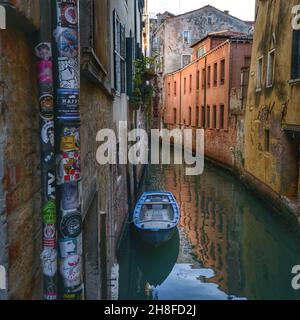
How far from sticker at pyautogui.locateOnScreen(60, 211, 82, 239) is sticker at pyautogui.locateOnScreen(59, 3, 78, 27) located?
3.76ft

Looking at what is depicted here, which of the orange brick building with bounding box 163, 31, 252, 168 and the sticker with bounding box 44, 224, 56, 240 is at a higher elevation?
the orange brick building with bounding box 163, 31, 252, 168

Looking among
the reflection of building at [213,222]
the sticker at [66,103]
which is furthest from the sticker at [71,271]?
the reflection of building at [213,222]

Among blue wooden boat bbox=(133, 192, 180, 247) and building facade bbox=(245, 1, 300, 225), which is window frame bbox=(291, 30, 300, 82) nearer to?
building facade bbox=(245, 1, 300, 225)

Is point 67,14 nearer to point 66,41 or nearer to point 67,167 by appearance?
point 66,41

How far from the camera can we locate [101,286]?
5.45 metres

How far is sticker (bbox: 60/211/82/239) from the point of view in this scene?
2.44 meters

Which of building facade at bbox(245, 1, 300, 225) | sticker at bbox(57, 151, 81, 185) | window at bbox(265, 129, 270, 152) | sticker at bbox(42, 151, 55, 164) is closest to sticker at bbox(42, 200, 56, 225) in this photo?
sticker at bbox(57, 151, 81, 185)

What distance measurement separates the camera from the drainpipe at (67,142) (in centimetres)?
230

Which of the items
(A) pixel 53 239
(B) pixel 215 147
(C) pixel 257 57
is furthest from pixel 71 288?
(B) pixel 215 147

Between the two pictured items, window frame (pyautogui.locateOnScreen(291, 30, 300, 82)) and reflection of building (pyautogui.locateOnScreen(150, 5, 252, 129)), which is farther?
reflection of building (pyautogui.locateOnScreen(150, 5, 252, 129))

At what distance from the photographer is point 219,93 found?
24.8 m

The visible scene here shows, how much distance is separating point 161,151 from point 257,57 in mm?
18224

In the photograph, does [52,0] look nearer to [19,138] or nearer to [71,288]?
[19,138]
